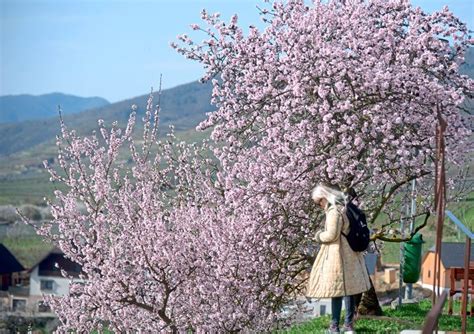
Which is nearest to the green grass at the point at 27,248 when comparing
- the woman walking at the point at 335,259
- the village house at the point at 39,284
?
the village house at the point at 39,284

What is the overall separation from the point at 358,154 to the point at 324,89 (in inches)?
53.1

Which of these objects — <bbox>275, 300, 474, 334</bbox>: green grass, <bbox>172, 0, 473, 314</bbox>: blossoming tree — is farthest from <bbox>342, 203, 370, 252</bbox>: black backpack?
<bbox>275, 300, 474, 334</bbox>: green grass

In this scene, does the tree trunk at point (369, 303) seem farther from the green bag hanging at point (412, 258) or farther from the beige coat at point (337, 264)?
the beige coat at point (337, 264)

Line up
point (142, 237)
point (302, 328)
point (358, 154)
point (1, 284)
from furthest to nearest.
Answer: point (1, 284)
point (302, 328)
point (358, 154)
point (142, 237)

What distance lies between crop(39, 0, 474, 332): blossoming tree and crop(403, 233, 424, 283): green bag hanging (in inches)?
83.4

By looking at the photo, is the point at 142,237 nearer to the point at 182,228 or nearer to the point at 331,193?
the point at 182,228

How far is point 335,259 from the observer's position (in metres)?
9.45

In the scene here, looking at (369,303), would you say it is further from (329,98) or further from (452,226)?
(452,226)

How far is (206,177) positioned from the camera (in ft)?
45.7

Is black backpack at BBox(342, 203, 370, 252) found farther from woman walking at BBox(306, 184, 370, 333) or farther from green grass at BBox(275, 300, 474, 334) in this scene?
green grass at BBox(275, 300, 474, 334)

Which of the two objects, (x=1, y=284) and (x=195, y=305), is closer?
(x=195, y=305)

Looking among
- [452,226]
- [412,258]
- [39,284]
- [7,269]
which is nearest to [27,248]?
[7,269]

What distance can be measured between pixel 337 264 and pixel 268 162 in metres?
3.26

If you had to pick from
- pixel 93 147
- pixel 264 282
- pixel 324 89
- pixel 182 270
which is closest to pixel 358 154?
pixel 324 89
